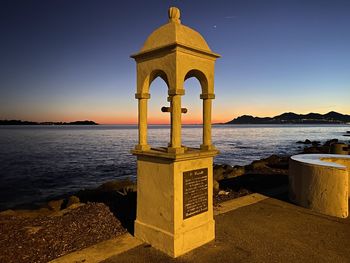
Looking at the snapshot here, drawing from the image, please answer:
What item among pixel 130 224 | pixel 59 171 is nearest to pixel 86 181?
pixel 59 171

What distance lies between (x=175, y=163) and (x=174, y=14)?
10.6ft

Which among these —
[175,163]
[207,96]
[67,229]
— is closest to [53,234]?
[67,229]

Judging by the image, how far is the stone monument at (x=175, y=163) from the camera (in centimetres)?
554

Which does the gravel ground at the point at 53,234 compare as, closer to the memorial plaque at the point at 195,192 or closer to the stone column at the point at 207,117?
the memorial plaque at the point at 195,192

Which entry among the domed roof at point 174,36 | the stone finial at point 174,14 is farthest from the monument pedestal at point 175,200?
the stone finial at point 174,14

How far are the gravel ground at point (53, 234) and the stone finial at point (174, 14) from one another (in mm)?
5175

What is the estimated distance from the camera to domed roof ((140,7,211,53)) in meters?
5.66

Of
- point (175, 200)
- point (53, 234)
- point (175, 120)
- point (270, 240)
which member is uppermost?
point (175, 120)

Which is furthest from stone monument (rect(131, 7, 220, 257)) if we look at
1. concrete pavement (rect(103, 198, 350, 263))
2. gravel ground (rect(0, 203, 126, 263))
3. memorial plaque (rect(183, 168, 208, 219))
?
gravel ground (rect(0, 203, 126, 263))

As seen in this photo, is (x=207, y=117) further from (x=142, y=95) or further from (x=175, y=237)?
(x=175, y=237)

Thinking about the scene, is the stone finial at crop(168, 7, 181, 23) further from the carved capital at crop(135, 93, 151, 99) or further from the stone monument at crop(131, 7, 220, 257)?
the carved capital at crop(135, 93, 151, 99)

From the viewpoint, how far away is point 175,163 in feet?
17.9

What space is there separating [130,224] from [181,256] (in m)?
2.30

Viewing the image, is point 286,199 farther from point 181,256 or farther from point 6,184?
point 6,184
